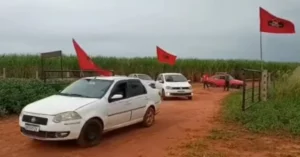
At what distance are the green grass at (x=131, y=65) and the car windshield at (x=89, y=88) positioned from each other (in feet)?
88.6

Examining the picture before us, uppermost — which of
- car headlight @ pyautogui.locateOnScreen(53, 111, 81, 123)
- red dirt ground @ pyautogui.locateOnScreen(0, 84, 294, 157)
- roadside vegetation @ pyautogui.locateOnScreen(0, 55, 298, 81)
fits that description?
roadside vegetation @ pyautogui.locateOnScreen(0, 55, 298, 81)

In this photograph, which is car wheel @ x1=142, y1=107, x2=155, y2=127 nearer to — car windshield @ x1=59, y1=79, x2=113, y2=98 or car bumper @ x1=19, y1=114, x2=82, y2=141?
car windshield @ x1=59, y1=79, x2=113, y2=98

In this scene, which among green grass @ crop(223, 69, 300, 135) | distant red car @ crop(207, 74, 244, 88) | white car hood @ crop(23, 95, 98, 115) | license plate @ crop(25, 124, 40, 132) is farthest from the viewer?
distant red car @ crop(207, 74, 244, 88)

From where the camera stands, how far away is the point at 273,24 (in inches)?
611

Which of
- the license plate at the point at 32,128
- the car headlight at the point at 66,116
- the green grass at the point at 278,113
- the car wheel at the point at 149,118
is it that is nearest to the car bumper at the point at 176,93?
the green grass at the point at 278,113

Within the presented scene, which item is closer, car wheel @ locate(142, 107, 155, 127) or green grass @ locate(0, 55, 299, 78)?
car wheel @ locate(142, 107, 155, 127)

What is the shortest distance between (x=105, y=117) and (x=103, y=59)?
108 feet

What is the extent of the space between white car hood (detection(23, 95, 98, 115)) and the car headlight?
97mm

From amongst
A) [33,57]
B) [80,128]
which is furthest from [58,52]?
[33,57]

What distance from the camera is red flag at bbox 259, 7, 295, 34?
1533cm

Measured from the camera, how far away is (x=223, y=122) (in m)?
12.2

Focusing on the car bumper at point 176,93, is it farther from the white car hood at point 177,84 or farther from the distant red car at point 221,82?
the distant red car at point 221,82

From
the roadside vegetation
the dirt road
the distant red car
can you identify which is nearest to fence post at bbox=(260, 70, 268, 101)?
the dirt road

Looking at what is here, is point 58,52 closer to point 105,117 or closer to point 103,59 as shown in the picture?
point 105,117
